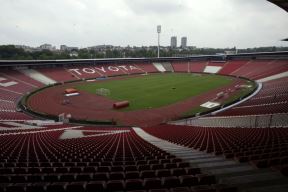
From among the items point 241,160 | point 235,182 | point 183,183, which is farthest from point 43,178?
point 241,160

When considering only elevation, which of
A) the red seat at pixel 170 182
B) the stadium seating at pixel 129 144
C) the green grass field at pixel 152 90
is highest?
the red seat at pixel 170 182

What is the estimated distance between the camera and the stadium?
773 centimetres

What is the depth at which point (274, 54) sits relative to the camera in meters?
75.7

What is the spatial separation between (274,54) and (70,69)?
5844 cm

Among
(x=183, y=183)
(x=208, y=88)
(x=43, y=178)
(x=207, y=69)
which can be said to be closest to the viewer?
(x=183, y=183)

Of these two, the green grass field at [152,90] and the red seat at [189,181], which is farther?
the green grass field at [152,90]

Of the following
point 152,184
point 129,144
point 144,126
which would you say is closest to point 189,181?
point 152,184

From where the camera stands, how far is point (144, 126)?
33750mm

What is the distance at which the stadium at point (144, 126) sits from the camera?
25.4 feet

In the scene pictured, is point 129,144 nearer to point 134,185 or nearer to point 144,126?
point 134,185

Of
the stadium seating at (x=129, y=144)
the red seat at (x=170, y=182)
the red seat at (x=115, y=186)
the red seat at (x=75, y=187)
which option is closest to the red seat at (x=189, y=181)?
the stadium seating at (x=129, y=144)

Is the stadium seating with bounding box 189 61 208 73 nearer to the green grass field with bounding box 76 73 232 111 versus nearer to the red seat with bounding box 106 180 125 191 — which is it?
the green grass field with bounding box 76 73 232 111

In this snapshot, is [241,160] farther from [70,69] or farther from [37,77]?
[70,69]

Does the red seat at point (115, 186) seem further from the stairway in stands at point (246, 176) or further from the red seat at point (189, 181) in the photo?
the stairway in stands at point (246, 176)
